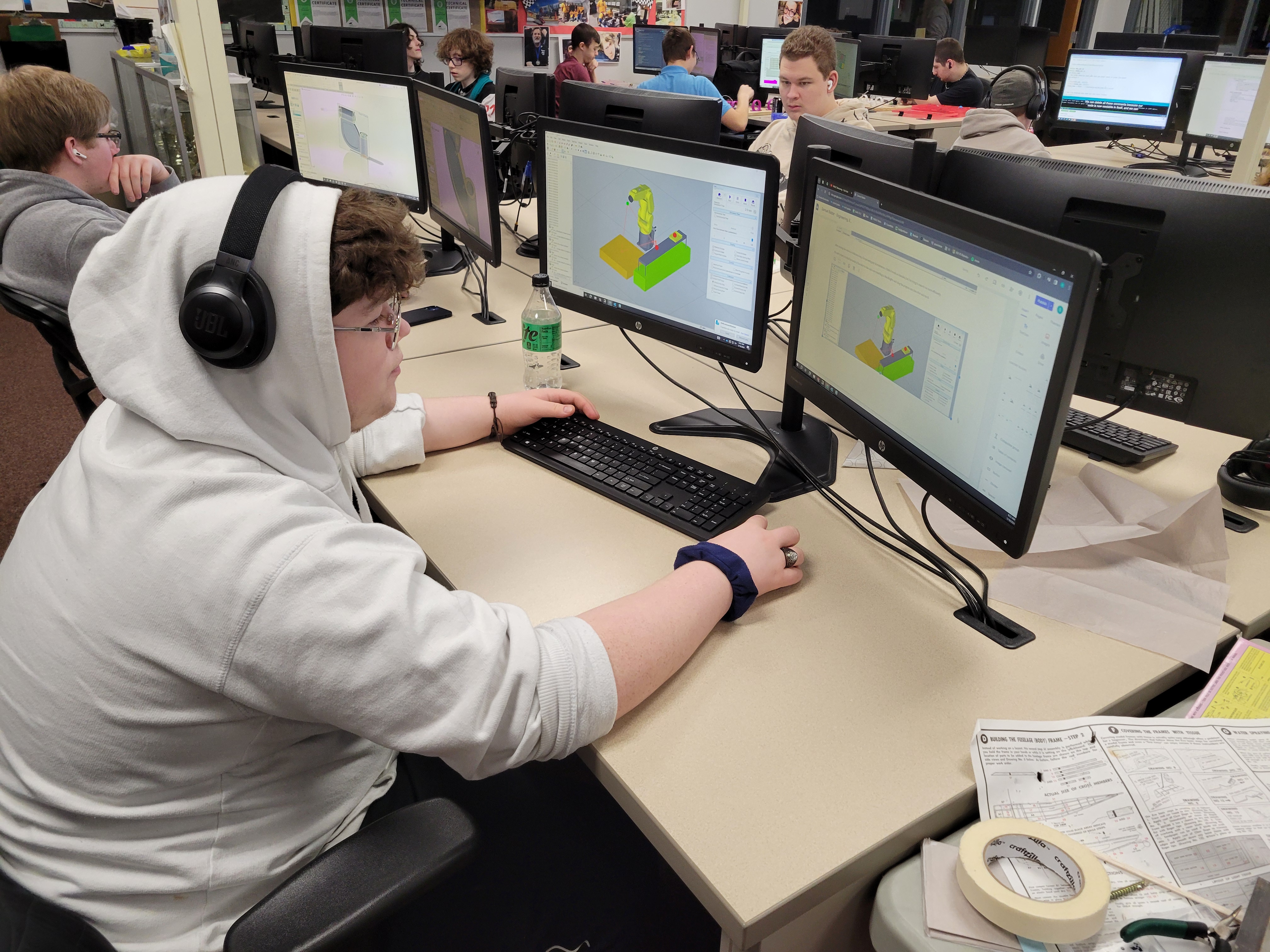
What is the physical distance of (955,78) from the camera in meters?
6.26

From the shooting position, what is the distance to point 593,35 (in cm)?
539

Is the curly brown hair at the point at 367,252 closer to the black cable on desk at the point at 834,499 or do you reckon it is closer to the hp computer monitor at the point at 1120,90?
the black cable on desk at the point at 834,499

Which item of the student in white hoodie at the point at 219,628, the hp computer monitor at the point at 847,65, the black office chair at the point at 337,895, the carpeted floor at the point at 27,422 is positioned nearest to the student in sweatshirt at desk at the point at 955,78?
the hp computer monitor at the point at 847,65

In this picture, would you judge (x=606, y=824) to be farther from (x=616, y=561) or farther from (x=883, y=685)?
(x=883, y=685)

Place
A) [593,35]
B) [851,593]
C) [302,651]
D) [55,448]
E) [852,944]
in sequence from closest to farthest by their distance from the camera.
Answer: [302,651] → [852,944] → [851,593] → [55,448] → [593,35]

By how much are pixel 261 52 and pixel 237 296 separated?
17.8 feet

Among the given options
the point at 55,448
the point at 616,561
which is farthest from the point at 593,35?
the point at 616,561

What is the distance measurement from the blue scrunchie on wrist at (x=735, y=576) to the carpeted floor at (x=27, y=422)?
2.15 metres

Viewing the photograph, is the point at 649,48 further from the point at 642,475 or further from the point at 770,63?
the point at 642,475

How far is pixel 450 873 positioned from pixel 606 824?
0.55 m

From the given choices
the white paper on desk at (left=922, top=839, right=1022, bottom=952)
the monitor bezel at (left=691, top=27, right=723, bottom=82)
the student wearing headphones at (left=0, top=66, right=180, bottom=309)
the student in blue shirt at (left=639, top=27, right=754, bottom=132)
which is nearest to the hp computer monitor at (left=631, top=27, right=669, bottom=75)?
the monitor bezel at (left=691, top=27, right=723, bottom=82)

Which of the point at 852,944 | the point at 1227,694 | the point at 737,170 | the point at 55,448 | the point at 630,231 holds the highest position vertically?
the point at 737,170

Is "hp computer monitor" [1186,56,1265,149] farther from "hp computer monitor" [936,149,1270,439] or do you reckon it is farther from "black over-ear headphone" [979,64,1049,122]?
"hp computer monitor" [936,149,1270,439]

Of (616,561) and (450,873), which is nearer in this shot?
(450,873)
